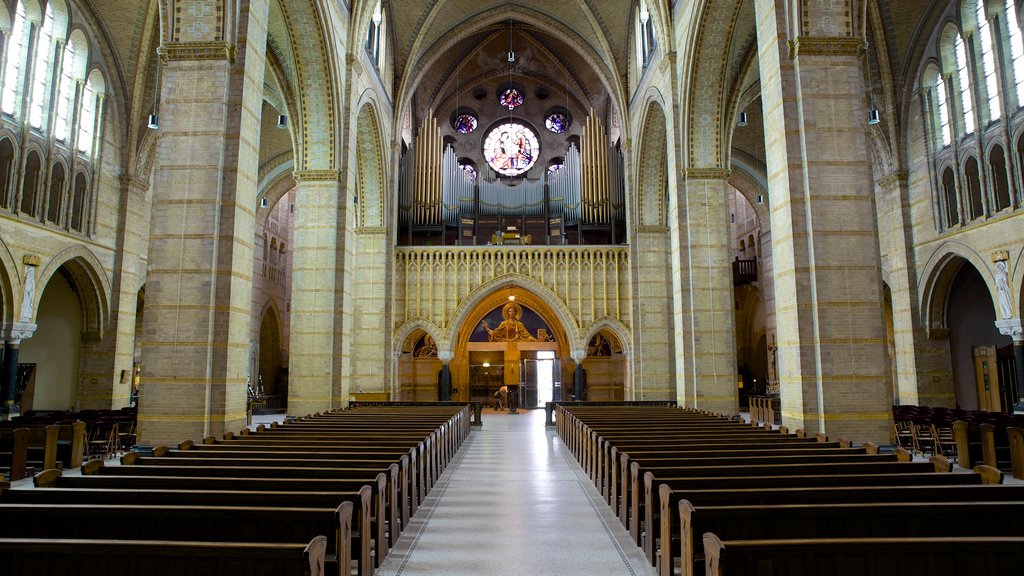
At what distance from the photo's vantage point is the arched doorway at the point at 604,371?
26.3 metres

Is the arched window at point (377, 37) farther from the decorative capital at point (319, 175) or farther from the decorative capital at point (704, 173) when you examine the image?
the decorative capital at point (704, 173)

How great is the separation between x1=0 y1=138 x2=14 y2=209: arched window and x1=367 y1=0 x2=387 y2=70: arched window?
9.65 meters

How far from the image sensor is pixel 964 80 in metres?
16.5

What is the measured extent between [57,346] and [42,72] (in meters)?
7.77

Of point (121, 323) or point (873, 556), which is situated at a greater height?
point (121, 323)

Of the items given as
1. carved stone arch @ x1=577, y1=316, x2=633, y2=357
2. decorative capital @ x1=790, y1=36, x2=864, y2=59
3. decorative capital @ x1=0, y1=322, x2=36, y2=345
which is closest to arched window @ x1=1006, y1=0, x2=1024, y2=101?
decorative capital @ x1=790, y1=36, x2=864, y2=59

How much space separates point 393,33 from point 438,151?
16.2 feet

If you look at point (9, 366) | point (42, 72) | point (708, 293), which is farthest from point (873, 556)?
point (42, 72)

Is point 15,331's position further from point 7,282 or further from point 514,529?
point 514,529

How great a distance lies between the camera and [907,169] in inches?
726

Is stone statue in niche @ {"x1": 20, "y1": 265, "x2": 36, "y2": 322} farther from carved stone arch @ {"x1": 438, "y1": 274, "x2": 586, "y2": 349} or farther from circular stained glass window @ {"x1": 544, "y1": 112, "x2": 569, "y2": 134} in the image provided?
circular stained glass window @ {"x1": 544, "y1": 112, "x2": 569, "y2": 134}

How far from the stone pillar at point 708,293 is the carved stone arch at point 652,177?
19.9 ft

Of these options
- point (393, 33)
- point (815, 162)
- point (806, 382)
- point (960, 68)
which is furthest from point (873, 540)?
point (393, 33)

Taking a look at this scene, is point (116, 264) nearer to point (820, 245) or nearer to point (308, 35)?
point (308, 35)
